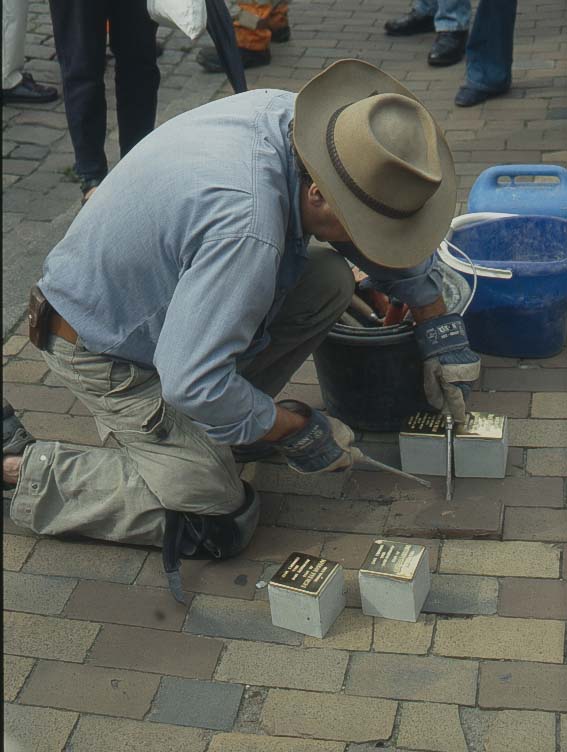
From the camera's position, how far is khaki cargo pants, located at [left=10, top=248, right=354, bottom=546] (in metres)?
3.01

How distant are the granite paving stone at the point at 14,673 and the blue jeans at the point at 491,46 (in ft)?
14.2

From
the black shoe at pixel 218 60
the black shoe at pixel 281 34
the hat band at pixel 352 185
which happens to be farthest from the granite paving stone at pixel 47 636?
the black shoe at pixel 281 34

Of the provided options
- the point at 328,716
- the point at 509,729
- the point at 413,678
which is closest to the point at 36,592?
the point at 328,716

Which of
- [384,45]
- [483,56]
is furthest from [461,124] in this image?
[384,45]

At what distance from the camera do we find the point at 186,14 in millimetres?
4246

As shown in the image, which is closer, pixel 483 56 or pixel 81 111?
pixel 81 111

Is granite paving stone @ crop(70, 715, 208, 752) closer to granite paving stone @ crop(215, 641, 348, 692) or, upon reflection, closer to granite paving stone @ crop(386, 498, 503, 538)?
granite paving stone @ crop(215, 641, 348, 692)

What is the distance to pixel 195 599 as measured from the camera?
2.95m

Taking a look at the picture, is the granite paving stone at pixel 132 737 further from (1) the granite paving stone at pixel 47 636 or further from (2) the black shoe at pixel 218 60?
(2) the black shoe at pixel 218 60

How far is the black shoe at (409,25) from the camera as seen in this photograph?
691cm

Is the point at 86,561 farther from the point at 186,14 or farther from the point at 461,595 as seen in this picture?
the point at 186,14

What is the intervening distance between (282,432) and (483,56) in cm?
372

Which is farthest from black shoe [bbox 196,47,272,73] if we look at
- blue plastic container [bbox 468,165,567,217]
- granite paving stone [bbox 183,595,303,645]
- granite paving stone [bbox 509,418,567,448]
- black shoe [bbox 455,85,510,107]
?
granite paving stone [bbox 183,595,303,645]

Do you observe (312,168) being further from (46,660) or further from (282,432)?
(46,660)
